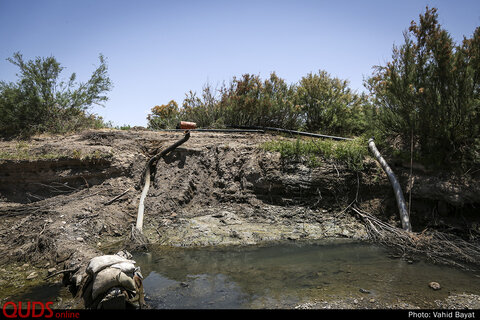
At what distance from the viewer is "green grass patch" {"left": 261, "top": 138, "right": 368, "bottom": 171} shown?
25.3ft

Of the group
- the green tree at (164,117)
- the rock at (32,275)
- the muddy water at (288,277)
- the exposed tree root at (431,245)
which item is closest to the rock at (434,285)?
the muddy water at (288,277)

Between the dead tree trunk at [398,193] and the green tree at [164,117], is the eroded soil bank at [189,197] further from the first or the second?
the green tree at [164,117]

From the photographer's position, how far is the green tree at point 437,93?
6.47 metres

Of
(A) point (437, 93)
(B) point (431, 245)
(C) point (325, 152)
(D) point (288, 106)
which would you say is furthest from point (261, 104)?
(B) point (431, 245)

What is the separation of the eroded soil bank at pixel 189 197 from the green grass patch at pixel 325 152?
0.20m

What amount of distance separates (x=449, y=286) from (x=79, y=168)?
824 cm

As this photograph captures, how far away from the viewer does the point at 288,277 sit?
4.61 meters

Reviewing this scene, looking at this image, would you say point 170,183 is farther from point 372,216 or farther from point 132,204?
point 372,216

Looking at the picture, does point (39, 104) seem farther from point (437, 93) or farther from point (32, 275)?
point (437, 93)

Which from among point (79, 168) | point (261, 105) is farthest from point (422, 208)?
point (79, 168)

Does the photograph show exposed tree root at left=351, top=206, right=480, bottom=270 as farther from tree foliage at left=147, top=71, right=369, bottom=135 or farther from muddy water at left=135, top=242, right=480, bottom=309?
tree foliage at left=147, top=71, right=369, bottom=135

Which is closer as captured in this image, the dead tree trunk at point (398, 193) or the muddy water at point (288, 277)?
the muddy water at point (288, 277)

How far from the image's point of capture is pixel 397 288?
165 inches

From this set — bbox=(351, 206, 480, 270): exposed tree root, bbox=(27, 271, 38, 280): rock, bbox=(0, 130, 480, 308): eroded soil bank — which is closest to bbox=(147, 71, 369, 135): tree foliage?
bbox=(0, 130, 480, 308): eroded soil bank
